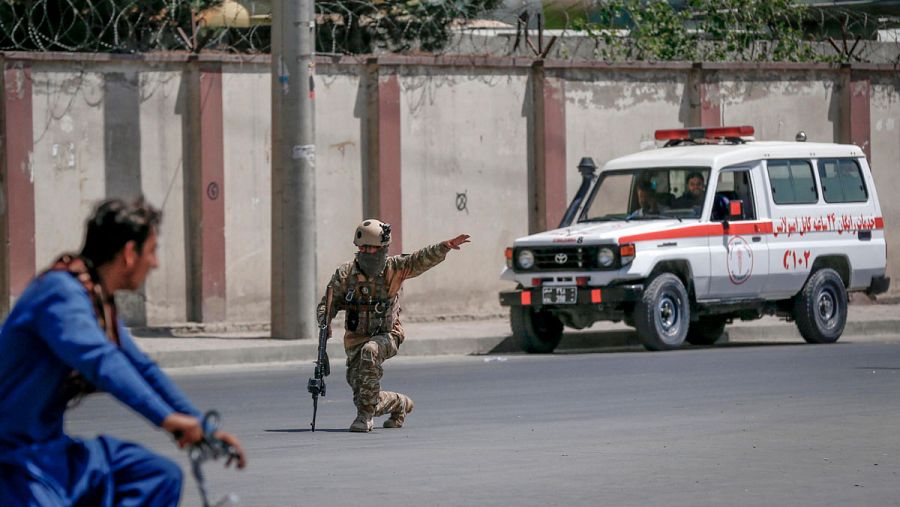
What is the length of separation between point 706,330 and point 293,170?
5.14 metres

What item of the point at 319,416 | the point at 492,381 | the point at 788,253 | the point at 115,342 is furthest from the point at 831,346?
the point at 115,342

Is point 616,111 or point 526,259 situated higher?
point 616,111

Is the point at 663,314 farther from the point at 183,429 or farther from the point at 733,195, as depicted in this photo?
the point at 183,429

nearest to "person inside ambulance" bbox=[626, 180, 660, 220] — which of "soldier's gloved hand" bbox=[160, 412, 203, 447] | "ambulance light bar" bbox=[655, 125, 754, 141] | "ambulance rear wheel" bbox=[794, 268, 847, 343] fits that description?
"ambulance light bar" bbox=[655, 125, 754, 141]

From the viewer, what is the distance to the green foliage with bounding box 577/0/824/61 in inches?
995

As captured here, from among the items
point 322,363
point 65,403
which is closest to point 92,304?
point 65,403

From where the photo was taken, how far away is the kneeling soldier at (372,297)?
11.0 metres

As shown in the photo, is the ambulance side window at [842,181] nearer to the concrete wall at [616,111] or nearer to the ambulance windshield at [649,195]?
the ambulance windshield at [649,195]

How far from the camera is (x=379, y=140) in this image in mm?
20062

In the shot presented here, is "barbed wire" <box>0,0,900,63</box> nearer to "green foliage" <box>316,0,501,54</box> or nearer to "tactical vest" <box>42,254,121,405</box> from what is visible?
"green foliage" <box>316,0,501,54</box>

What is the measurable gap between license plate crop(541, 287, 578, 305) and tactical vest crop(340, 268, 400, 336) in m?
5.99

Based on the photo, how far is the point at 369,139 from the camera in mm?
20188

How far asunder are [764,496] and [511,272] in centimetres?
940

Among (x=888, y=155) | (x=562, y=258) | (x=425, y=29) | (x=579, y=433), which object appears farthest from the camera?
(x=888, y=155)
